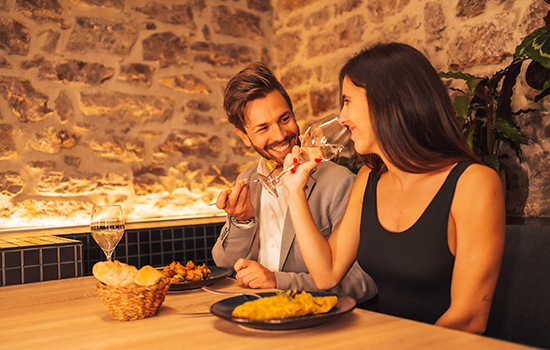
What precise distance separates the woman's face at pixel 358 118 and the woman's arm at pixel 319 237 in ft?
0.49

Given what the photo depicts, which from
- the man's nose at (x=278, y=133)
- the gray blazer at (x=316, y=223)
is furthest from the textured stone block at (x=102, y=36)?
the gray blazer at (x=316, y=223)

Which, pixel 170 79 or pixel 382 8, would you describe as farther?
pixel 170 79

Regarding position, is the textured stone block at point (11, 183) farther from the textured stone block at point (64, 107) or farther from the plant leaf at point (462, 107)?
the plant leaf at point (462, 107)

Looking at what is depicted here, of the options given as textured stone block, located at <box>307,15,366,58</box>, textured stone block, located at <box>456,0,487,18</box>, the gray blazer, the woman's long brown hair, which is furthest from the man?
textured stone block, located at <box>307,15,366,58</box>

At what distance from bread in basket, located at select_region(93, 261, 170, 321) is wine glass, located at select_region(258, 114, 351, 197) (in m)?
0.54

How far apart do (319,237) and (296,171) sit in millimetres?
214

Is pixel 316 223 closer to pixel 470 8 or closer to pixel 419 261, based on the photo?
pixel 419 261

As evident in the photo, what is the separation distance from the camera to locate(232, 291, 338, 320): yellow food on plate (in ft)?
2.93

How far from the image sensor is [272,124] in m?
1.93

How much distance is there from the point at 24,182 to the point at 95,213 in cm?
183

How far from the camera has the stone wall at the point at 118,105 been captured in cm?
279

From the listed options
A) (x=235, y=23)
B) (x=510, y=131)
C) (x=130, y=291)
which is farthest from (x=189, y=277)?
(x=235, y=23)

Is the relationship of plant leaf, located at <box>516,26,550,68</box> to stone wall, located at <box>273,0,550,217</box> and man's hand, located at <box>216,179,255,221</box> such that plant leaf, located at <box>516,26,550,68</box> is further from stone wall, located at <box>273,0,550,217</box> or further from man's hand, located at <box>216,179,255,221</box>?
man's hand, located at <box>216,179,255,221</box>

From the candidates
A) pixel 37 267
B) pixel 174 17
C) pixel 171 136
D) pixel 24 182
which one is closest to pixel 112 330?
pixel 37 267
